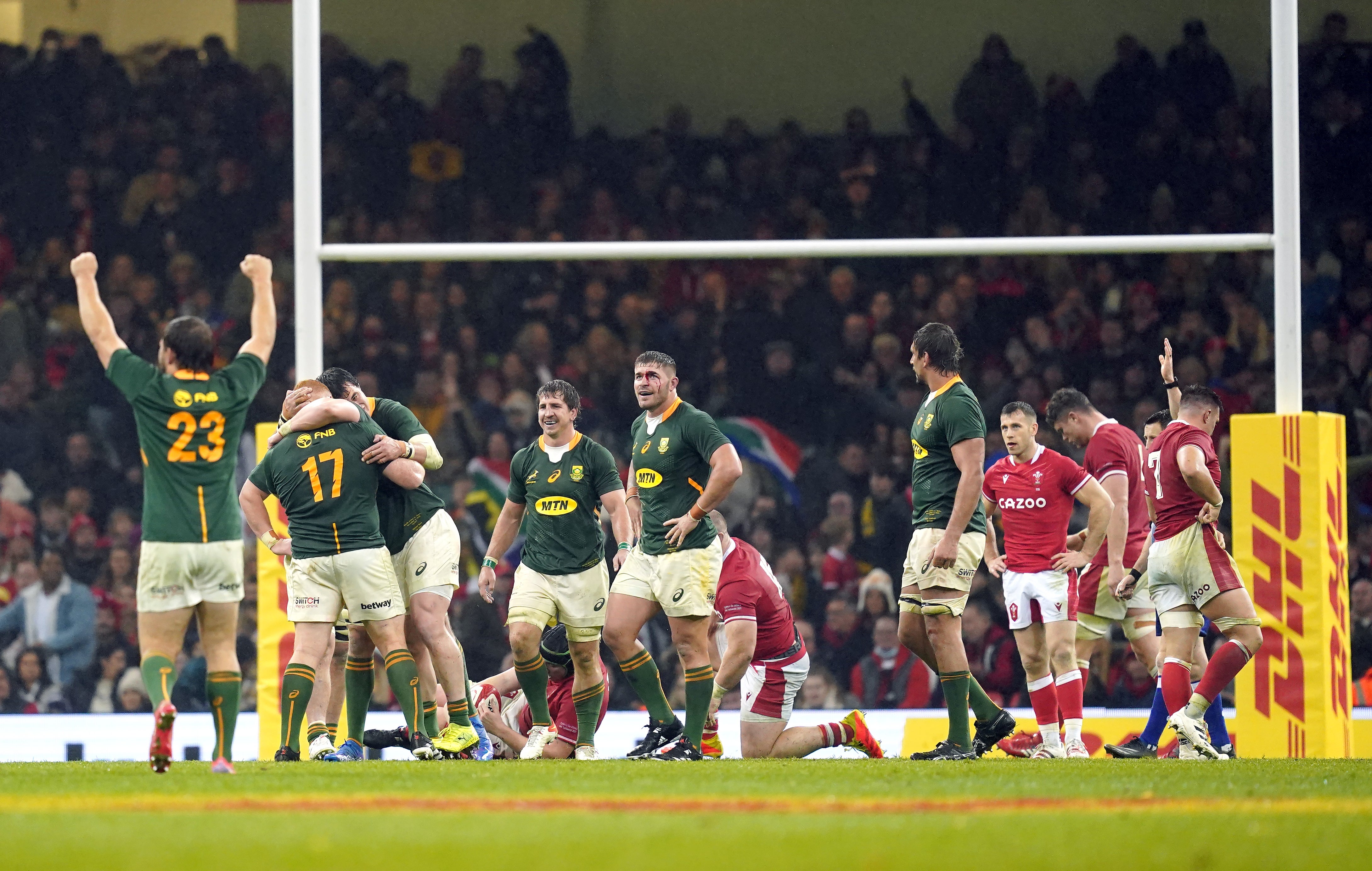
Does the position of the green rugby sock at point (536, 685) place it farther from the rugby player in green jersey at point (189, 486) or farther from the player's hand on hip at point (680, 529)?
the rugby player in green jersey at point (189, 486)

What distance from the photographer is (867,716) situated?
37.1 ft

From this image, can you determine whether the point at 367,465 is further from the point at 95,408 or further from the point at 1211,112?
the point at 1211,112

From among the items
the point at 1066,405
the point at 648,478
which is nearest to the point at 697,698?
the point at 648,478

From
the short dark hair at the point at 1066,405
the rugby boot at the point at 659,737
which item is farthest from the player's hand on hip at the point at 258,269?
the short dark hair at the point at 1066,405

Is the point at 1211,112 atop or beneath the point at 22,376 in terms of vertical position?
atop

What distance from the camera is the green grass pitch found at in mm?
4320

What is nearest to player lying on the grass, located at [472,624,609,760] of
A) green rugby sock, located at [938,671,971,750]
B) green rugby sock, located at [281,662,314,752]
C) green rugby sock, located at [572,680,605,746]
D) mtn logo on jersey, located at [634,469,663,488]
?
green rugby sock, located at [572,680,605,746]

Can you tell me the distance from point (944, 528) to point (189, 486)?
12.2 ft

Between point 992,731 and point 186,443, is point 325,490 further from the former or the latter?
point 992,731

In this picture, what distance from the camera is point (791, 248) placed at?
10789 mm

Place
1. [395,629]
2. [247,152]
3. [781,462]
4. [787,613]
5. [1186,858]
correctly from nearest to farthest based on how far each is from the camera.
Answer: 1. [1186,858]
2. [395,629]
3. [787,613]
4. [781,462]
5. [247,152]

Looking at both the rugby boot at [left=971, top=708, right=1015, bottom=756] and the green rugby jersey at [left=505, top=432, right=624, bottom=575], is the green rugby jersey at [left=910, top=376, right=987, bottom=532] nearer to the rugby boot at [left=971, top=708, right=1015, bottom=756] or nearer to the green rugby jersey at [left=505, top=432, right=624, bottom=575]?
the rugby boot at [left=971, top=708, right=1015, bottom=756]

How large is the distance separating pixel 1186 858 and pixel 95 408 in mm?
12616

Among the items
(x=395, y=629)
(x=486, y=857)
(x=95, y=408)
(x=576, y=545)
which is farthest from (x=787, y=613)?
(x=95, y=408)
